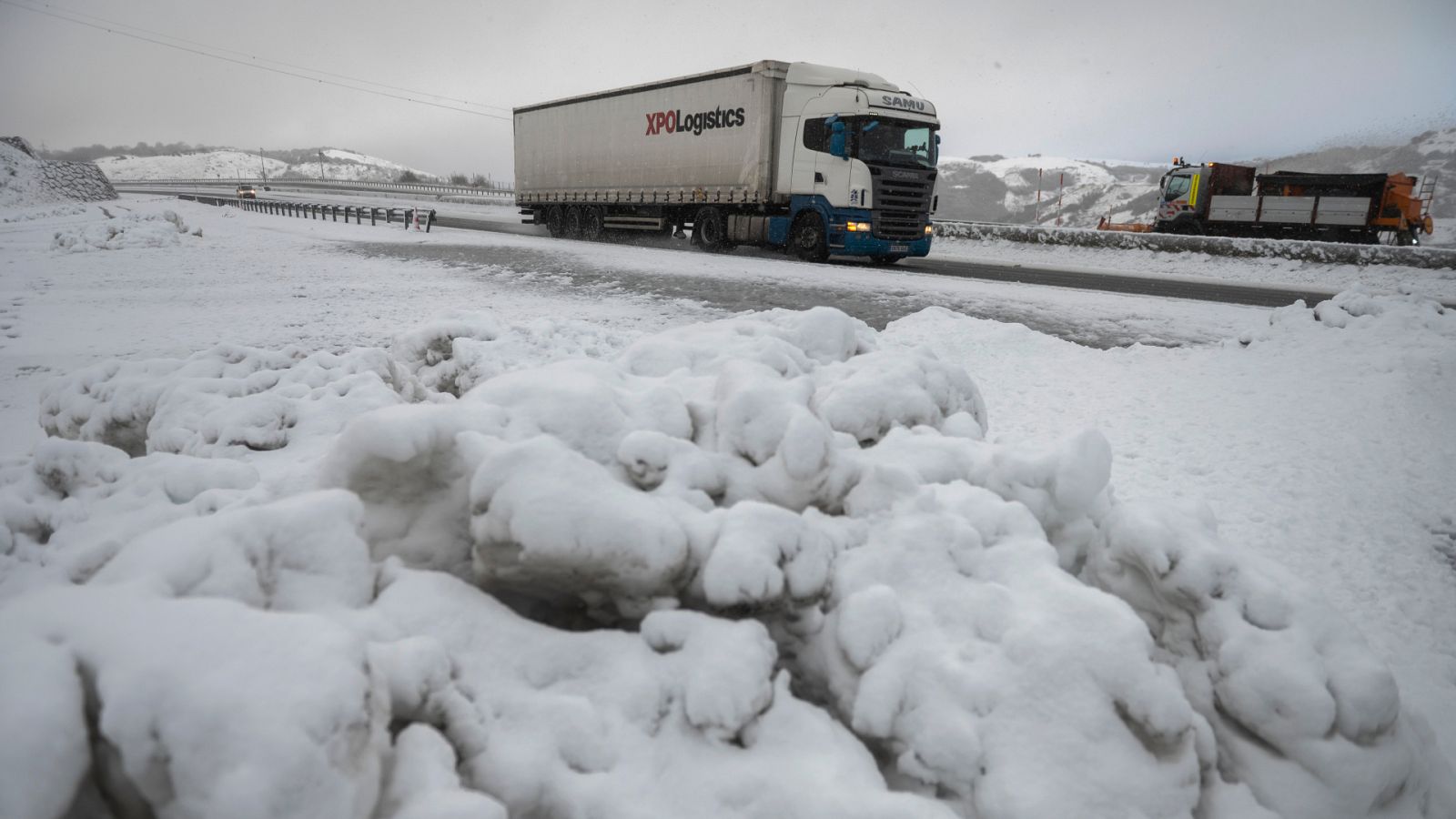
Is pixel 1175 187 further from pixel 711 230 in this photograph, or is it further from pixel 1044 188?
pixel 1044 188

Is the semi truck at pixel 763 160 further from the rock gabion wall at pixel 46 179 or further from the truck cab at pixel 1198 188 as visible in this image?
the rock gabion wall at pixel 46 179

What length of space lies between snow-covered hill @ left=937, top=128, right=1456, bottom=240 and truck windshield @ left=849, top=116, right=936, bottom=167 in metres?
37.9

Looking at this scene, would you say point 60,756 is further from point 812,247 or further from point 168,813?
point 812,247

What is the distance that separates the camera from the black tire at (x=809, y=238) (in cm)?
1728

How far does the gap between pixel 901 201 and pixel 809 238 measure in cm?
230

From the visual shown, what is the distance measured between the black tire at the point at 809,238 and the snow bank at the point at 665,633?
1483 cm

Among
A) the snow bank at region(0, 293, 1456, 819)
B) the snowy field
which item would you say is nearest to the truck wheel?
the snowy field

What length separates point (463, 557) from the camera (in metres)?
2.51

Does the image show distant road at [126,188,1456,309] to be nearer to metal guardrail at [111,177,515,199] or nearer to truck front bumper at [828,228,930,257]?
truck front bumper at [828,228,930,257]

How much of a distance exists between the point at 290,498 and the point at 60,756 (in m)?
0.97

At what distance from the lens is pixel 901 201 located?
16484 mm

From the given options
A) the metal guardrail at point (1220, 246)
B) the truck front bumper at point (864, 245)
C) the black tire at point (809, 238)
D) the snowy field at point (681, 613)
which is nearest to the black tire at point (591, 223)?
the black tire at point (809, 238)

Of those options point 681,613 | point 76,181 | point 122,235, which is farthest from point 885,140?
point 76,181

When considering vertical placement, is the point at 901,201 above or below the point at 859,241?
above
